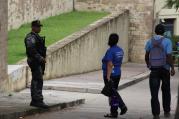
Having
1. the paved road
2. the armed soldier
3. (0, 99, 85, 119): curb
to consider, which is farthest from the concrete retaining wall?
the armed soldier

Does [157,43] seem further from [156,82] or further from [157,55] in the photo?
[156,82]

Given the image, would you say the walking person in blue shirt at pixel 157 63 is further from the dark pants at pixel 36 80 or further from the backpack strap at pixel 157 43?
the dark pants at pixel 36 80

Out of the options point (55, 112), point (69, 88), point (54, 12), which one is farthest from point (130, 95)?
point (54, 12)

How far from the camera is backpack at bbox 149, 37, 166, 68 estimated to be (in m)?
12.1

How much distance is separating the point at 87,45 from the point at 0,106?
13874 mm

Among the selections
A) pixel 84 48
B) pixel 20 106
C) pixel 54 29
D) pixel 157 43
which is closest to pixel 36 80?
pixel 20 106

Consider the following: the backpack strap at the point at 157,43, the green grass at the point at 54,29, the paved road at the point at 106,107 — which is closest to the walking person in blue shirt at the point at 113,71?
the paved road at the point at 106,107

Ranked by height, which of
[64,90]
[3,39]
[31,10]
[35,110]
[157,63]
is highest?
[157,63]

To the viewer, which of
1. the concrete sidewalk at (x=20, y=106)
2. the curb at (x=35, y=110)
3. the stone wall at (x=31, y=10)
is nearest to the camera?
the curb at (x=35, y=110)

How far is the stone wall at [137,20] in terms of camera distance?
3309cm

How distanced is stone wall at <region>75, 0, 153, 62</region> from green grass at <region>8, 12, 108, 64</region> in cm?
78

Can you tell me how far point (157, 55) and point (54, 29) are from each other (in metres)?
16.3

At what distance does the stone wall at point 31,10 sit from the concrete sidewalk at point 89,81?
153 inches

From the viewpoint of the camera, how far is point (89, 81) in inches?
870
